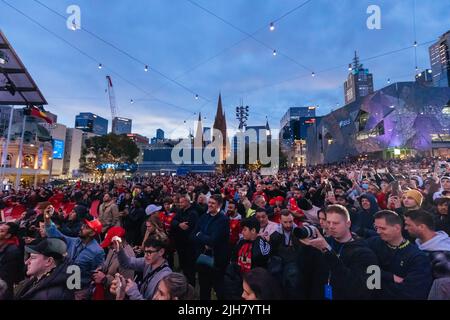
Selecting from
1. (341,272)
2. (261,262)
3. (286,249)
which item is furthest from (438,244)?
(261,262)

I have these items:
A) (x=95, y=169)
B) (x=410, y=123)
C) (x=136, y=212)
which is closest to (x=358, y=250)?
(x=136, y=212)

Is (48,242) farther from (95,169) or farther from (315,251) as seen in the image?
(95,169)

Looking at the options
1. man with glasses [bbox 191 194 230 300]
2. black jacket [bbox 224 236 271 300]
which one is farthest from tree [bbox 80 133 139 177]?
black jacket [bbox 224 236 271 300]

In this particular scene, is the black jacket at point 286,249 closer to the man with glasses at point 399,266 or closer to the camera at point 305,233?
the camera at point 305,233

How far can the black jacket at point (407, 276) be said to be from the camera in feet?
7.97

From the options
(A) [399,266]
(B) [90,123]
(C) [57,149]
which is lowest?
(A) [399,266]

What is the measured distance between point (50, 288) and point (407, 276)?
4.10 meters

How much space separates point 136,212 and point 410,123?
188 feet

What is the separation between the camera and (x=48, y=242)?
2885 millimetres

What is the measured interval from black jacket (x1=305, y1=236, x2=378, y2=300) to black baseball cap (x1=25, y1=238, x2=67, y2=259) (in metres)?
3.03

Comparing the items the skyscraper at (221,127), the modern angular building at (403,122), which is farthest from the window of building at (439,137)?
the skyscraper at (221,127)

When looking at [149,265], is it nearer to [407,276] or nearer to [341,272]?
[341,272]

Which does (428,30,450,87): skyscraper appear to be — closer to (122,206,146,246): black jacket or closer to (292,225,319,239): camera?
(122,206,146,246): black jacket

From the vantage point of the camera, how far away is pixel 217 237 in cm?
405
